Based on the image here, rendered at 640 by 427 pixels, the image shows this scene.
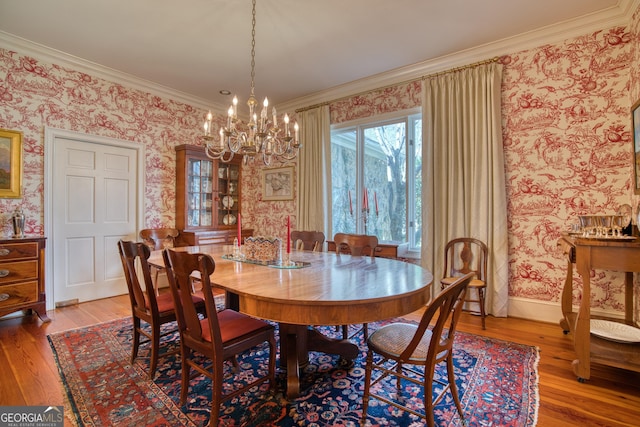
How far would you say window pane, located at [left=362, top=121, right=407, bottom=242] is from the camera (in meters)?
3.90

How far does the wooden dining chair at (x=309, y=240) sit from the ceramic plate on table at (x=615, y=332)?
2.17 meters

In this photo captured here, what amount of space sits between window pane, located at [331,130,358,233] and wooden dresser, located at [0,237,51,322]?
3.31 metres

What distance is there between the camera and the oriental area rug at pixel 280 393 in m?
1.59

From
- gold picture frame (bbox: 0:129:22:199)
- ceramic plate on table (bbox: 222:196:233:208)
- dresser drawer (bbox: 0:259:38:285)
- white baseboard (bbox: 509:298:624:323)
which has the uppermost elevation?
gold picture frame (bbox: 0:129:22:199)

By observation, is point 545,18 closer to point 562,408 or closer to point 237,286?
point 562,408

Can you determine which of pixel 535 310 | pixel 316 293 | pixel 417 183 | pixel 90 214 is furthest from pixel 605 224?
pixel 90 214

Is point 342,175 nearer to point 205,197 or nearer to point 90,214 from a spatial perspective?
point 205,197

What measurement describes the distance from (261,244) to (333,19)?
210 cm

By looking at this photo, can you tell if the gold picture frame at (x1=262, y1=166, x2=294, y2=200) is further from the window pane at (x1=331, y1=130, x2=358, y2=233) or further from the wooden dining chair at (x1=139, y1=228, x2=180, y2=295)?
the wooden dining chair at (x1=139, y1=228, x2=180, y2=295)

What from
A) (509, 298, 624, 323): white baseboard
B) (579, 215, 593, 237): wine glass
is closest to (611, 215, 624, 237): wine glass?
(579, 215, 593, 237): wine glass

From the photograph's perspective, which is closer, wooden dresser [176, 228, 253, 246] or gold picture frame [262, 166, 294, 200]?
wooden dresser [176, 228, 253, 246]

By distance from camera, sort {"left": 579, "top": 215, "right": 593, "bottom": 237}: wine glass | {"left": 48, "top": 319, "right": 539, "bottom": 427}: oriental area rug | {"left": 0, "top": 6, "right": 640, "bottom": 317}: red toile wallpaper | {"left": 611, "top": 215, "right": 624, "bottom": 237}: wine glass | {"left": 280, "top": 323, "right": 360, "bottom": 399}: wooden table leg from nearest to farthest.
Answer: {"left": 48, "top": 319, "right": 539, "bottom": 427}: oriental area rug < {"left": 280, "top": 323, "right": 360, "bottom": 399}: wooden table leg < {"left": 611, "top": 215, "right": 624, "bottom": 237}: wine glass < {"left": 579, "top": 215, "right": 593, "bottom": 237}: wine glass < {"left": 0, "top": 6, "right": 640, "bottom": 317}: red toile wallpaper

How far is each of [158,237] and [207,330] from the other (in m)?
2.79

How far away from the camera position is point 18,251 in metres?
2.83
